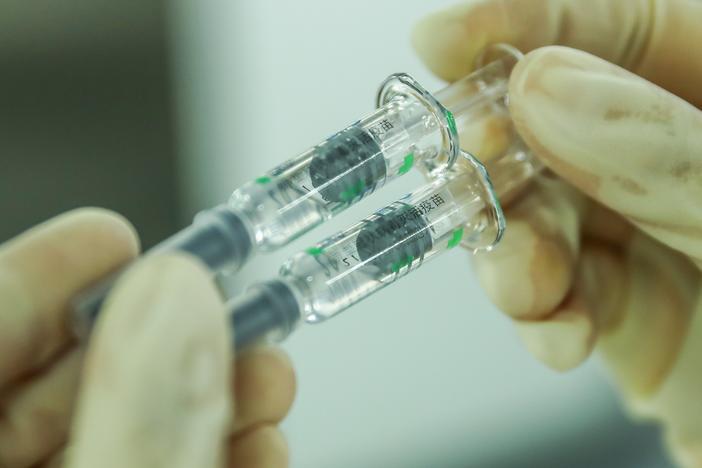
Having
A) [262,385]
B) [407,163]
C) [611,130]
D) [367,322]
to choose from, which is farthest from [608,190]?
[367,322]

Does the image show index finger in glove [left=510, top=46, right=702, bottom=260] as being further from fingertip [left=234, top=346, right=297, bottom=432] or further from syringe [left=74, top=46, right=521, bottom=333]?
fingertip [left=234, top=346, right=297, bottom=432]

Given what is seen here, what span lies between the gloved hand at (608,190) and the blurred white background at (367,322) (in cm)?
47

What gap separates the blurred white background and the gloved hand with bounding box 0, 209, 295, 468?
2.28ft

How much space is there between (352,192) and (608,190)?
0.21 meters

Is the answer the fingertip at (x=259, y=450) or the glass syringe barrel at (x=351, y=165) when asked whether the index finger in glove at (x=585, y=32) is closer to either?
the glass syringe barrel at (x=351, y=165)

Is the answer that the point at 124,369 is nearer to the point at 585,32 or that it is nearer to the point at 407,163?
the point at 407,163

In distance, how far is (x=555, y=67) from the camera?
63 centimetres

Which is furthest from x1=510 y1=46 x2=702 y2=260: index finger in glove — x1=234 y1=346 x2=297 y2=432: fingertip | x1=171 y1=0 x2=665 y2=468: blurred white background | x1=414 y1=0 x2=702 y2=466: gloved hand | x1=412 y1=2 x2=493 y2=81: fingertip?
x1=171 y1=0 x2=665 y2=468: blurred white background

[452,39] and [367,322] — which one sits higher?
[452,39]

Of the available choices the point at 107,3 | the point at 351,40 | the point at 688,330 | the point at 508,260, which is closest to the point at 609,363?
A: the point at 688,330

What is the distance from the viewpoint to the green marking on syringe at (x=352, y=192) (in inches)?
25.0

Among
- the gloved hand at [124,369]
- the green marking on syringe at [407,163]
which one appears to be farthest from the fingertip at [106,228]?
the green marking on syringe at [407,163]

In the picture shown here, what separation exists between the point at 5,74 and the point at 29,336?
786mm

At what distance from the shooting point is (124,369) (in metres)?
0.43
